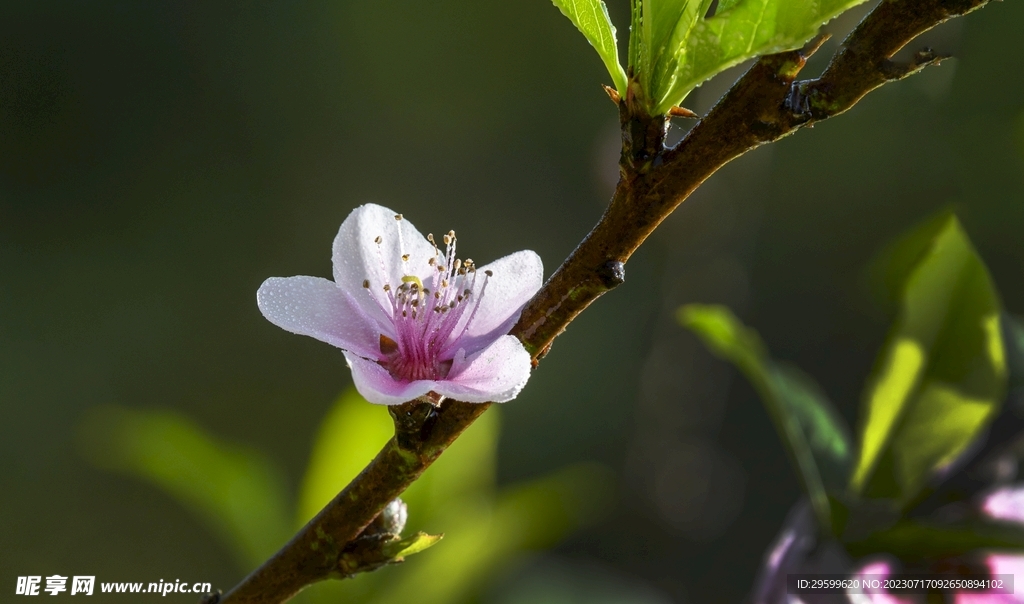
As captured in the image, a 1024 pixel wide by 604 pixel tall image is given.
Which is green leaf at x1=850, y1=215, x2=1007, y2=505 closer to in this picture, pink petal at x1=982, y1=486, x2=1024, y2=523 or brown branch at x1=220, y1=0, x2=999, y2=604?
pink petal at x1=982, y1=486, x2=1024, y2=523

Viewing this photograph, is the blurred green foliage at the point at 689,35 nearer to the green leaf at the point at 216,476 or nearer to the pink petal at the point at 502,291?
the pink petal at the point at 502,291

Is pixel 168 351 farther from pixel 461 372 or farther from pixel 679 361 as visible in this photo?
pixel 461 372

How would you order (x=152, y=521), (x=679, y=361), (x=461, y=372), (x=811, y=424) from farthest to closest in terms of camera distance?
(x=152, y=521) < (x=679, y=361) < (x=811, y=424) < (x=461, y=372)

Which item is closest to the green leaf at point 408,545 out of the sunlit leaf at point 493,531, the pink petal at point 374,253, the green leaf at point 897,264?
the pink petal at point 374,253

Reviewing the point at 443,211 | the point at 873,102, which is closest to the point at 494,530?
the point at 873,102

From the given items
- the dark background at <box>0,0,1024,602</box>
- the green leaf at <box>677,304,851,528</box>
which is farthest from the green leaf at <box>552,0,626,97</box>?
the dark background at <box>0,0,1024,602</box>
